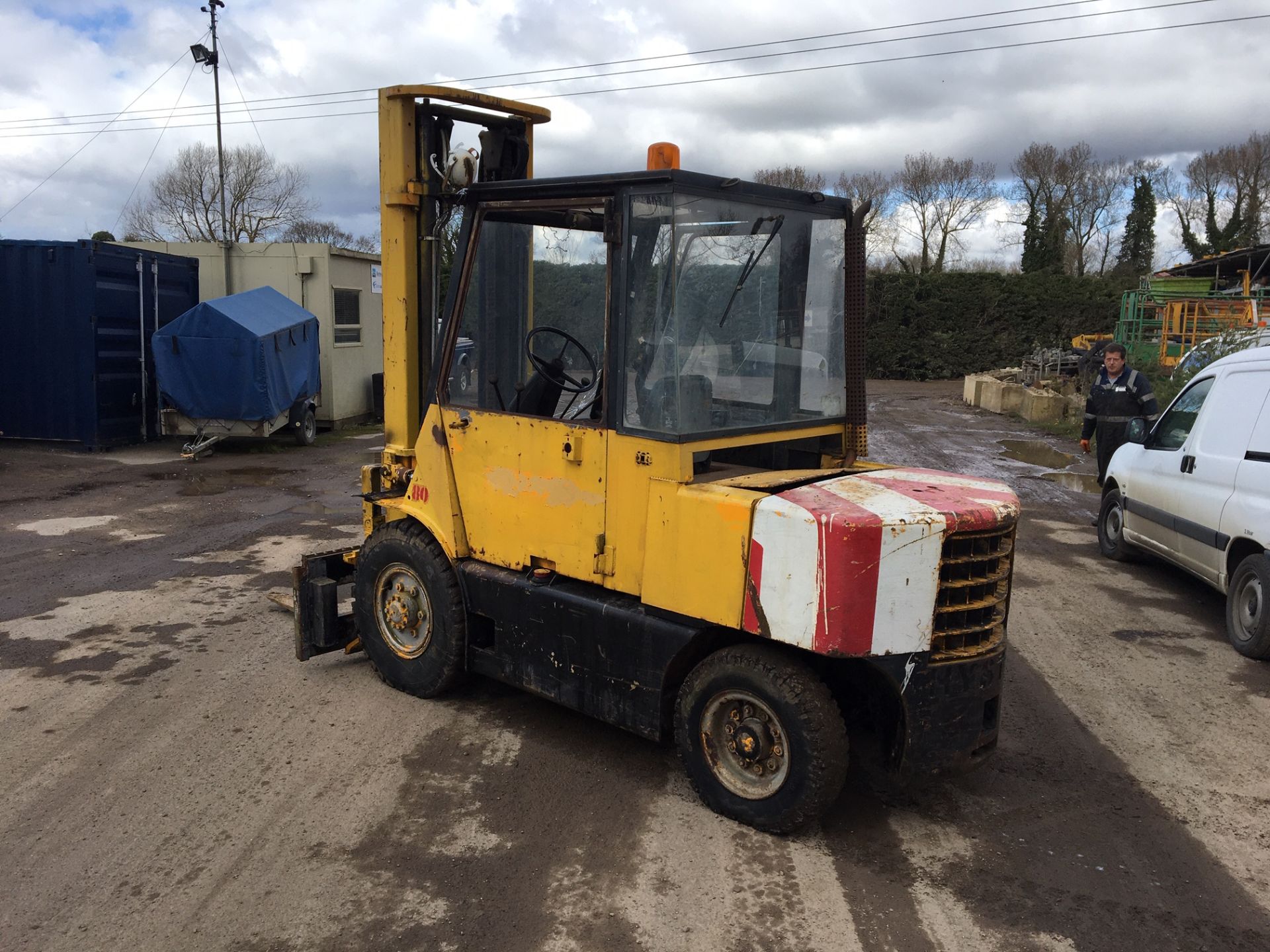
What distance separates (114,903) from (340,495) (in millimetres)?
7677

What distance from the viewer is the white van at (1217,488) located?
19.7 ft

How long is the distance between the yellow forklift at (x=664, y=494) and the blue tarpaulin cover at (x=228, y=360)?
816 centimetres

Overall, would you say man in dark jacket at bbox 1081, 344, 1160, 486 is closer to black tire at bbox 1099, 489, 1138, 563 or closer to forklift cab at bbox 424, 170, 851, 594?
black tire at bbox 1099, 489, 1138, 563

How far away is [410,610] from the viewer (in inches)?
197

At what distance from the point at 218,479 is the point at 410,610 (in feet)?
25.6

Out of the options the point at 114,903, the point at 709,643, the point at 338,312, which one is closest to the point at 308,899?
the point at 114,903

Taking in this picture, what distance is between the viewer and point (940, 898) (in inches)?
134

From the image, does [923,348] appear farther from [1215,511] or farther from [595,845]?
[595,845]

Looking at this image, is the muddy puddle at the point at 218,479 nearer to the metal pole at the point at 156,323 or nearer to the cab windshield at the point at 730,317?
the metal pole at the point at 156,323

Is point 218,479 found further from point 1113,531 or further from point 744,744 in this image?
point 1113,531

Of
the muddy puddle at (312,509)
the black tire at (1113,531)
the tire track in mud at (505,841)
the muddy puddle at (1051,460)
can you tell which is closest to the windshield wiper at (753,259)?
Result: the tire track in mud at (505,841)

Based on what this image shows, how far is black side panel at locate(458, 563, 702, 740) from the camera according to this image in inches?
157

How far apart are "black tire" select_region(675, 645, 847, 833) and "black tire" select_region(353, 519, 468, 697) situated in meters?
1.42

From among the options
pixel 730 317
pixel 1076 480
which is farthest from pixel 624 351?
pixel 1076 480
